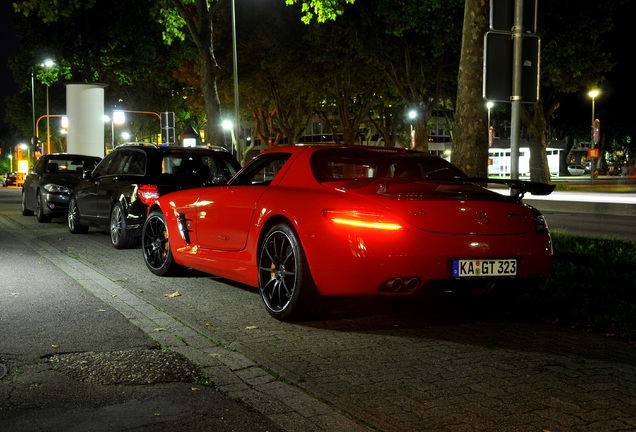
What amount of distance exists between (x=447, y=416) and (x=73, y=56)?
35.2 meters

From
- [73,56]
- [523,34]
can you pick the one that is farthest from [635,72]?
[523,34]

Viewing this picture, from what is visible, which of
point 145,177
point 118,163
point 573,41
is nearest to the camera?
point 145,177

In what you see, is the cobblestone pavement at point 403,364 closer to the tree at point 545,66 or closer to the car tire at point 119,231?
the car tire at point 119,231

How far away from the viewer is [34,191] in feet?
59.0

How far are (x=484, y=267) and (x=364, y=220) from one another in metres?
1.01

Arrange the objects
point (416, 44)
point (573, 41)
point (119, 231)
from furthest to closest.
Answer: point (416, 44) < point (573, 41) < point (119, 231)

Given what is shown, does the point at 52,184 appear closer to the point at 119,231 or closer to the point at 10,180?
the point at 119,231

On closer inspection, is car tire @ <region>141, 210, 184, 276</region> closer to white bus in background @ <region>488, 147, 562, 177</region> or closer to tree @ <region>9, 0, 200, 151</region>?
tree @ <region>9, 0, 200, 151</region>

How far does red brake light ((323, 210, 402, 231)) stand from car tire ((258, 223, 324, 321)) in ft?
1.57

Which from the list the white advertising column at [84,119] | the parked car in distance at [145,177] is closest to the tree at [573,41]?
the white advertising column at [84,119]

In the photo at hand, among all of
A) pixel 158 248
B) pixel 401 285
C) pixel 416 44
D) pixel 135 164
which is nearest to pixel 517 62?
pixel 401 285

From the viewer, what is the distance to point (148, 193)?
10.9 meters

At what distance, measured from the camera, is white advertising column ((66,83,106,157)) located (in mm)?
30609

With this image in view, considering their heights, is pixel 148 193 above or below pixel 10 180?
above
